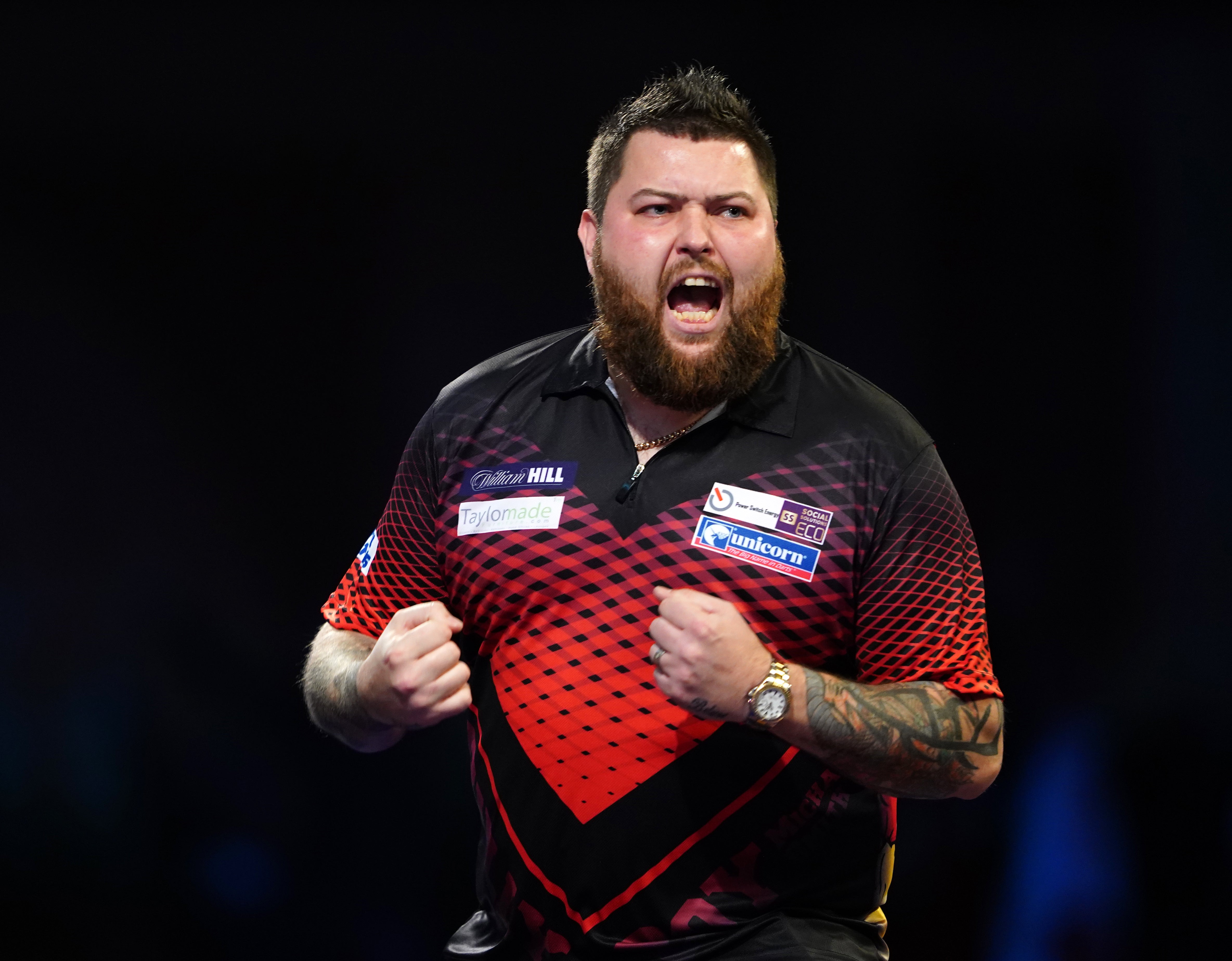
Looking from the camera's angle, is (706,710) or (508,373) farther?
(508,373)

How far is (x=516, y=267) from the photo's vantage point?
3.18 meters

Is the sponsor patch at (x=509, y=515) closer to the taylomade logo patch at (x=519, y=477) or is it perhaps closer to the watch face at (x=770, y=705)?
the taylomade logo patch at (x=519, y=477)

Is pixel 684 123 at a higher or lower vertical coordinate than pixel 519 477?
higher

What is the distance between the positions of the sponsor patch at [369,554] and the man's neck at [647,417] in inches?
20.4

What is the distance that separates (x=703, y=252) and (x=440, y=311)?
4.85ft

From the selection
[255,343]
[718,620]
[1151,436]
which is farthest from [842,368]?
[255,343]

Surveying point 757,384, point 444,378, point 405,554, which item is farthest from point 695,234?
point 444,378

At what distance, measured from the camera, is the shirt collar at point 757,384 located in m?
1.83

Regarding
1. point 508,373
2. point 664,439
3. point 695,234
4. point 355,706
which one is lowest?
point 355,706

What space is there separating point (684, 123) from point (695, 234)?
22 cm

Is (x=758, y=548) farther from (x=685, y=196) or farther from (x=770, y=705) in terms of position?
(x=685, y=196)

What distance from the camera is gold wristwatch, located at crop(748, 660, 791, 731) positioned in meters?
1.52

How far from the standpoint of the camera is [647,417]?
1.92m

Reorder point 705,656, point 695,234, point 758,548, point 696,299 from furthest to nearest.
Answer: point 696,299 < point 695,234 < point 758,548 < point 705,656
